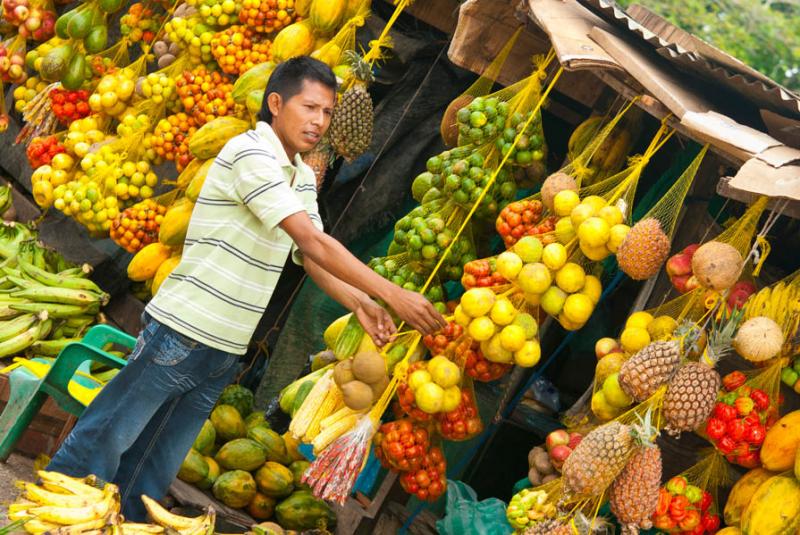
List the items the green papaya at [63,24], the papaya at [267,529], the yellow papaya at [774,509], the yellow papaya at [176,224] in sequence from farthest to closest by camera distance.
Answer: the green papaya at [63,24]
the yellow papaya at [176,224]
the papaya at [267,529]
the yellow papaya at [774,509]

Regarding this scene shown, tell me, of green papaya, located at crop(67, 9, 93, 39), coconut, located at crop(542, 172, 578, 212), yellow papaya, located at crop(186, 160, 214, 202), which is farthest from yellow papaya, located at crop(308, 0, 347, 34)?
green papaya, located at crop(67, 9, 93, 39)

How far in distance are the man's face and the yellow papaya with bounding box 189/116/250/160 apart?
1.90 metres

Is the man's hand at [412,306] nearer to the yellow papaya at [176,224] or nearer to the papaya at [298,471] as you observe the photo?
the papaya at [298,471]

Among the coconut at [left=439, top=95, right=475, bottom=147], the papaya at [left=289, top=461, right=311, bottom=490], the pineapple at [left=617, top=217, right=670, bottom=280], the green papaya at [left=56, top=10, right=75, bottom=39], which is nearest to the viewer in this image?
the pineapple at [left=617, top=217, right=670, bottom=280]

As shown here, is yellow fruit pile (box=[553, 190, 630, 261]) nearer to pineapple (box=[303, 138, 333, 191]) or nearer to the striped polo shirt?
the striped polo shirt

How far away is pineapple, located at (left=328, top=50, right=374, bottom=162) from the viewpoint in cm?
486

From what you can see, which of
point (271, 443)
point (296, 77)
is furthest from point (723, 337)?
point (271, 443)

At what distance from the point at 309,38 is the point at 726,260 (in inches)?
114

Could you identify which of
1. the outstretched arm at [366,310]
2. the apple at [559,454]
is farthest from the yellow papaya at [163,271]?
Result: the apple at [559,454]

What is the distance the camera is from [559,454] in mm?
3473

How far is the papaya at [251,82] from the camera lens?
516 cm

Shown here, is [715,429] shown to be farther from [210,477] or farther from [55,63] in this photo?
[55,63]

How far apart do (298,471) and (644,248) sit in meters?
2.32

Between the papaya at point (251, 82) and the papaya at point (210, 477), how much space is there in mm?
1911
